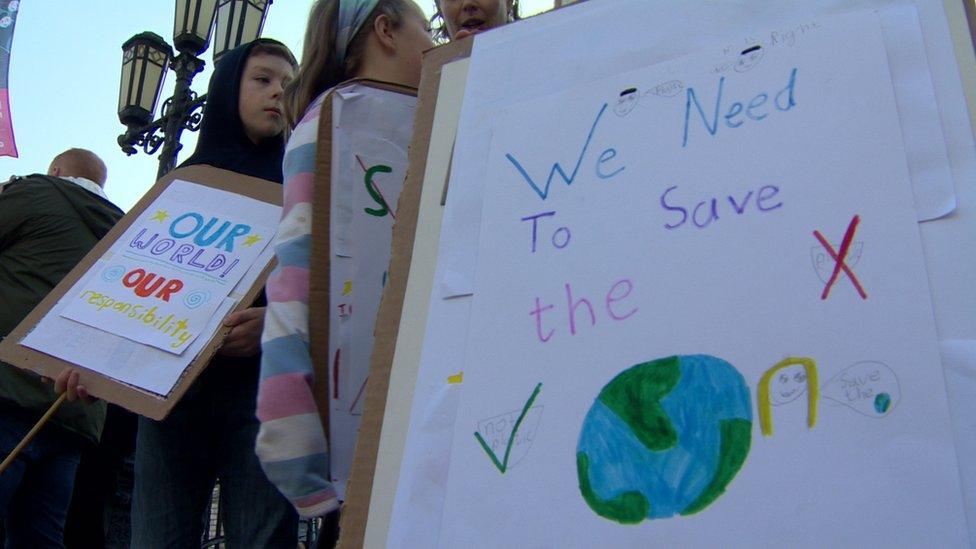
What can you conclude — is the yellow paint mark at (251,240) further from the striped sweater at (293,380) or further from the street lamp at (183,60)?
the street lamp at (183,60)

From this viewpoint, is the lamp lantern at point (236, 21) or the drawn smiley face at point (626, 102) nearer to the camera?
the drawn smiley face at point (626, 102)

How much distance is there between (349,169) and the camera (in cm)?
133

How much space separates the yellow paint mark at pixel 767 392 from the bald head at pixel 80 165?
277 centimetres

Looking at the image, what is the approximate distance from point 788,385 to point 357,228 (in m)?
0.79

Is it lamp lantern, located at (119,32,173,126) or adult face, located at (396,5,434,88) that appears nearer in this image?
adult face, located at (396,5,434,88)

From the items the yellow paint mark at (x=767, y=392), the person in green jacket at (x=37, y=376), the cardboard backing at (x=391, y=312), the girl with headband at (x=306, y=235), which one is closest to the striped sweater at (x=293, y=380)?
the girl with headband at (x=306, y=235)

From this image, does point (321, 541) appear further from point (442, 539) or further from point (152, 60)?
point (152, 60)

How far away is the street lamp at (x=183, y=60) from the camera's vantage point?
167 inches

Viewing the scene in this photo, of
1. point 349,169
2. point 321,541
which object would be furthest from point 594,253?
point 321,541

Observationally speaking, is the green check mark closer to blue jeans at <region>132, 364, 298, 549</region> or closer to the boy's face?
blue jeans at <region>132, 364, 298, 549</region>

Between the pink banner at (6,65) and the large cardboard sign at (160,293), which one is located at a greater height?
the pink banner at (6,65)

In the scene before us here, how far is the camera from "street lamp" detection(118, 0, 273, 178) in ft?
13.9

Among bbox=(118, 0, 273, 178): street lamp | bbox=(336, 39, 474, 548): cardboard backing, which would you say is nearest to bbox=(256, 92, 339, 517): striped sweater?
bbox=(336, 39, 474, 548): cardboard backing

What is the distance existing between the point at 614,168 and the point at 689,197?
97 mm
